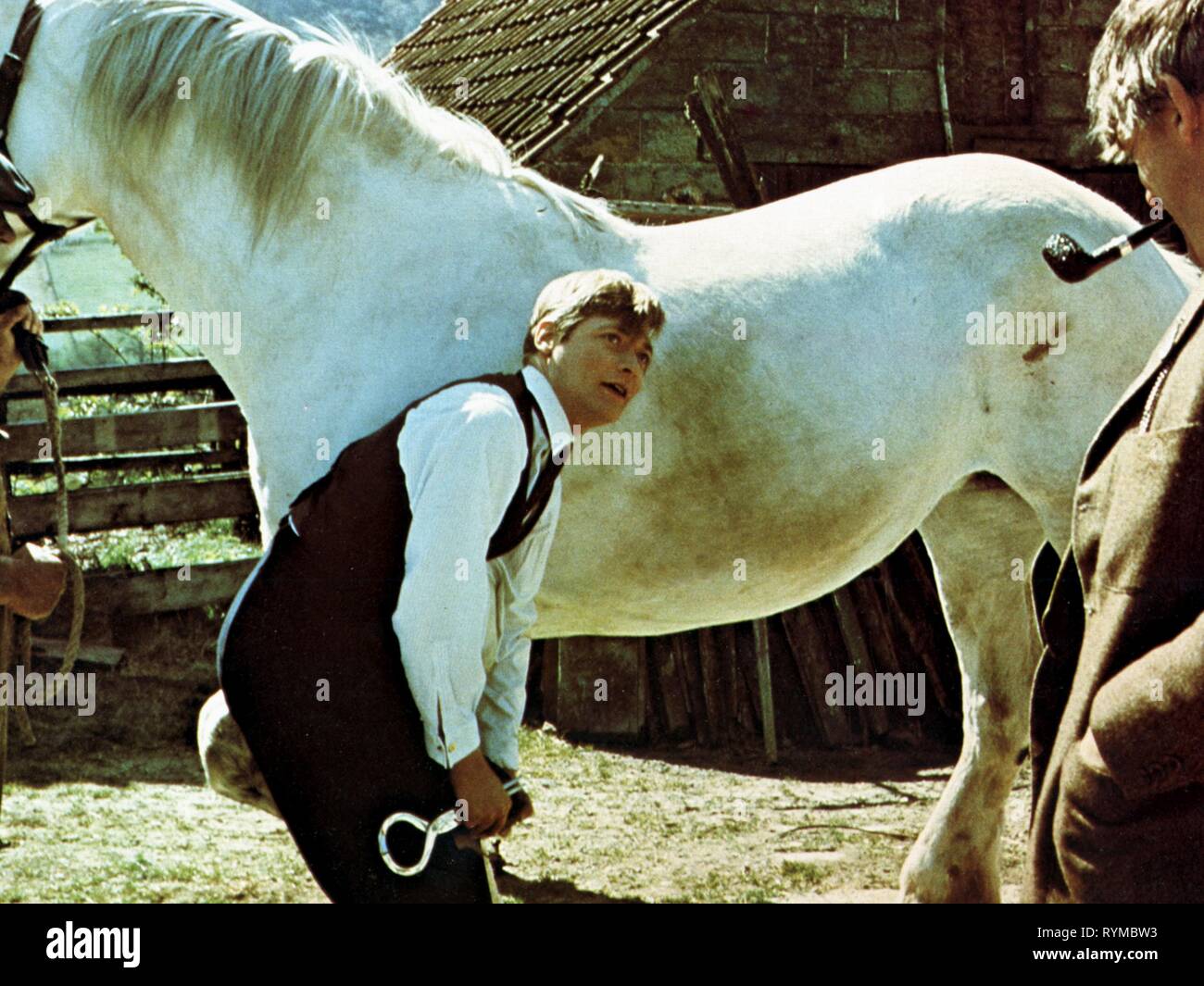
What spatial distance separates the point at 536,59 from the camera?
8570mm

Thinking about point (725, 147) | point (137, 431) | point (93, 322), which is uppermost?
point (725, 147)

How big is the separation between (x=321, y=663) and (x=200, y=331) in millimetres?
1179

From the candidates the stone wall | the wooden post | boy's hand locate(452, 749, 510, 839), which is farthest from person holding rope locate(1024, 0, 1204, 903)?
the stone wall

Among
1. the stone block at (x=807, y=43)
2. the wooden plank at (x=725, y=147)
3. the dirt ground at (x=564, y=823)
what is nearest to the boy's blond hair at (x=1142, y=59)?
the dirt ground at (x=564, y=823)

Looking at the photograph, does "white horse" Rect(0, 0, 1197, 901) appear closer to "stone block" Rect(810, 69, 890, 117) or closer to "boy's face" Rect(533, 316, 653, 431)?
"boy's face" Rect(533, 316, 653, 431)

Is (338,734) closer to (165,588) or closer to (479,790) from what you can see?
(479,790)

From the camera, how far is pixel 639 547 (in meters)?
3.25

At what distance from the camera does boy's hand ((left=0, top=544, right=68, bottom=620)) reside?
2.60 metres

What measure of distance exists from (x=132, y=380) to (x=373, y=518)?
6.49 meters

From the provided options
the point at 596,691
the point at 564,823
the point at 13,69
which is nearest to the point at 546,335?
the point at 13,69
